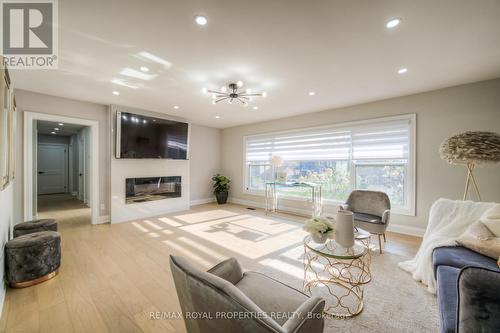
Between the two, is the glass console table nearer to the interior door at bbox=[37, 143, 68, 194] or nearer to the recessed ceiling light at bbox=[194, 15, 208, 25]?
the recessed ceiling light at bbox=[194, 15, 208, 25]

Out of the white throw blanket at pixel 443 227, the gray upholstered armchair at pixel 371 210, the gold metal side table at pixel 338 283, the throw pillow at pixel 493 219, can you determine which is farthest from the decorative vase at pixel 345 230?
the gray upholstered armchair at pixel 371 210

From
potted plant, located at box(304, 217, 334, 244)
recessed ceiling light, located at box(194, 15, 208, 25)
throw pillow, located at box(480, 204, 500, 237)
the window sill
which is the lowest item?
the window sill

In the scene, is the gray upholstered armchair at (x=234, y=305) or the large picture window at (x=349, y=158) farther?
the large picture window at (x=349, y=158)

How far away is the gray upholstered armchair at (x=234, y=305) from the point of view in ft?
2.33

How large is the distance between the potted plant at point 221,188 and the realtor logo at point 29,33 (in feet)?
15.2

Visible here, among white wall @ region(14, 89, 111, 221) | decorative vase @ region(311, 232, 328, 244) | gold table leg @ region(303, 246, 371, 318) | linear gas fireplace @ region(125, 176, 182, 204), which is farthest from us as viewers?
linear gas fireplace @ region(125, 176, 182, 204)

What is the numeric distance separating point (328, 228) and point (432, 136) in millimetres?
3179

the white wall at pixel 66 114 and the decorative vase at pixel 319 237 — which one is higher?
the white wall at pixel 66 114

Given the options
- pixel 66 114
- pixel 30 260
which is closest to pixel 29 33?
pixel 30 260

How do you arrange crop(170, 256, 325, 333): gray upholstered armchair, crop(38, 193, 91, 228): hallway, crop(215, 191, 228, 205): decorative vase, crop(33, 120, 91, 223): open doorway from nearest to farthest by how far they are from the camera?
crop(170, 256, 325, 333): gray upholstered armchair < crop(38, 193, 91, 228): hallway < crop(215, 191, 228, 205): decorative vase < crop(33, 120, 91, 223): open doorway

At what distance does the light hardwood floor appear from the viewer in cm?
170

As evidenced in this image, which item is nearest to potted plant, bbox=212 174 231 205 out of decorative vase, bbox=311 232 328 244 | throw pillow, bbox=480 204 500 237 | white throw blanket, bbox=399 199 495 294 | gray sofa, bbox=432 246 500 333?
decorative vase, bbox=311 232 328 244

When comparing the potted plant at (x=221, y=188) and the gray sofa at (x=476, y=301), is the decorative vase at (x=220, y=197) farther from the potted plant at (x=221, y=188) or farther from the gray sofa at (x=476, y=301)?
the gray sofa at (x=476, y=301)

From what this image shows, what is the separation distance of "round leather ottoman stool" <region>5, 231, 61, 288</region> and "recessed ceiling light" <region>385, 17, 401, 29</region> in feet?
13.8
